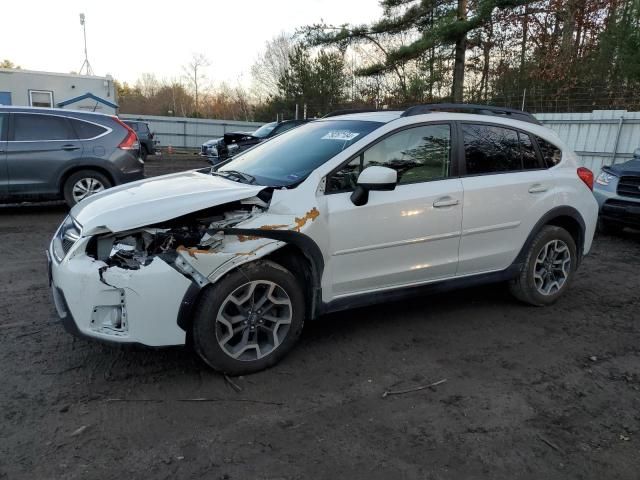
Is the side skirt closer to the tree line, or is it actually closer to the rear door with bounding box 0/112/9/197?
the rear door with bounding box 0/112/9/197

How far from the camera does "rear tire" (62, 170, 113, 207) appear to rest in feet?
26.8

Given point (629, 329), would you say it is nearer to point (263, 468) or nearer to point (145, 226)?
point (263, 468)

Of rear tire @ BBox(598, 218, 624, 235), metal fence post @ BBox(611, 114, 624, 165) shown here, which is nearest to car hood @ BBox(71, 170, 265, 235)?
rear tire @ BBox(598, 218, 624, 235)

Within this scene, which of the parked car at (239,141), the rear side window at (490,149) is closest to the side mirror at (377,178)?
the rear side window at (490,149)

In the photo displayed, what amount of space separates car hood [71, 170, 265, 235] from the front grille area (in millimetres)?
6350

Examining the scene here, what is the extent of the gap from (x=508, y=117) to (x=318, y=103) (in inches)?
936

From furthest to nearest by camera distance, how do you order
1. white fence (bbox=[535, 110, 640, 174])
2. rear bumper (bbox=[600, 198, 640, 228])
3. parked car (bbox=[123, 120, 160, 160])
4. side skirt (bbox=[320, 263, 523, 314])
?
parked car (bbox=[123, 120, 160, 160]), white fence (bbox=[535, 110, 640, 174]), rear bumper (bbox=[600, 198, 640, 228]), side skirt (bbox=[320, 263, 523, 314])

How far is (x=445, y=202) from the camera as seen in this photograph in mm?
3875

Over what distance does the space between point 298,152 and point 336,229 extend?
871 mm

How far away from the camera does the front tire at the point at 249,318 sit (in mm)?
3021

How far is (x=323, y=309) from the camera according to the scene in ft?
11.6

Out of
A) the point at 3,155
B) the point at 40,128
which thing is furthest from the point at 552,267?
the point at 3,155

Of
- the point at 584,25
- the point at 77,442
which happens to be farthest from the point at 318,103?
the point at 77,442

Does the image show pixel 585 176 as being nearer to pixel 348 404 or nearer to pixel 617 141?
pixel 348 404
